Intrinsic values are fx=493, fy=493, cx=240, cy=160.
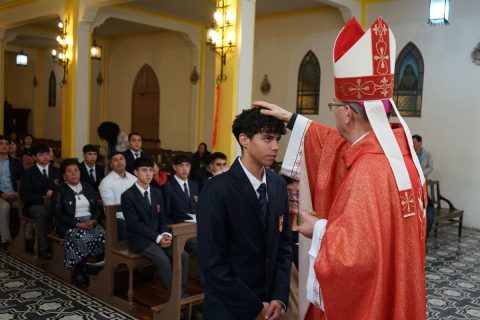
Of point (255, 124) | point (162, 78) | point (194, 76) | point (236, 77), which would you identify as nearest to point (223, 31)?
point (236, 77)

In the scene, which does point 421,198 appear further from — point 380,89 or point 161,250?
point 161,250

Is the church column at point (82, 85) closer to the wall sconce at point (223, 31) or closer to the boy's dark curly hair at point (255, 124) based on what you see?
the wall sconce at point (223, 31)

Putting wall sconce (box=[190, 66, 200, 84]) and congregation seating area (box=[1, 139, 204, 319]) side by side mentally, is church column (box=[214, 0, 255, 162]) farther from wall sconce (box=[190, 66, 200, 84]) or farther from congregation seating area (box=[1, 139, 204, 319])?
wall sconce (box=[190, 66, 200, 84])

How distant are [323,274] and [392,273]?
28 centimetres

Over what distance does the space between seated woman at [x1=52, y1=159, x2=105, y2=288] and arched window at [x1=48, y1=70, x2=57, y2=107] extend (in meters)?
12.9

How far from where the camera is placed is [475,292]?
516 centimetres

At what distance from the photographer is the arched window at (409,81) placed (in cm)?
905

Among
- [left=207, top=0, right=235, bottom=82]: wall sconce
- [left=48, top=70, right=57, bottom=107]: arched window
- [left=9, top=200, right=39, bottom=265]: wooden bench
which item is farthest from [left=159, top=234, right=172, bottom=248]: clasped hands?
[left=48, top=70, right=57, bottom=107]: arched window

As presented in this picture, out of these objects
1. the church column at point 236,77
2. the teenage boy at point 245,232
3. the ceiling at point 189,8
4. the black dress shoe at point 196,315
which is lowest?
the black dress shoe at point 196,315

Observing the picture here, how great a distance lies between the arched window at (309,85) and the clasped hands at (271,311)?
8.47m

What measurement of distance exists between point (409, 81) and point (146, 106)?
7.68 meters

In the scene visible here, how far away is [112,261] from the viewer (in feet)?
14.7

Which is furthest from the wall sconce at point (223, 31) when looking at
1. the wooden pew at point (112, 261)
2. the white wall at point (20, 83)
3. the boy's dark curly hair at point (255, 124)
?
the white wall at point (20, 83)

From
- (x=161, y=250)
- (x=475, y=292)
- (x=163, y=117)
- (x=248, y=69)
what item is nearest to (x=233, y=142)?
(x=248, y=69)
